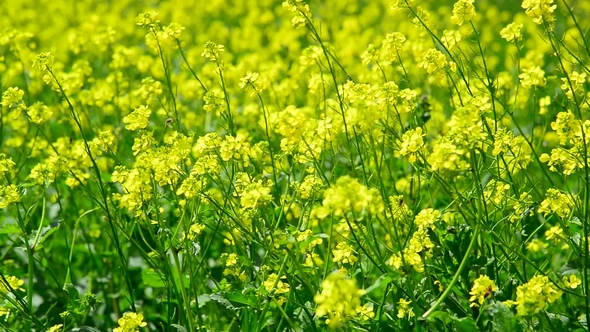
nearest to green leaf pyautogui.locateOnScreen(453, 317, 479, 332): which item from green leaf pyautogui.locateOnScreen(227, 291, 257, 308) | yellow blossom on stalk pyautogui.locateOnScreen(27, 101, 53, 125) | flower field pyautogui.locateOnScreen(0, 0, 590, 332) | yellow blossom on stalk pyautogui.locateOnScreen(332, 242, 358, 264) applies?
flower field pyautogui.locateOnScreen(0, 0, 590, 332)

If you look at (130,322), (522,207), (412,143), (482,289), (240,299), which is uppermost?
(412,143)

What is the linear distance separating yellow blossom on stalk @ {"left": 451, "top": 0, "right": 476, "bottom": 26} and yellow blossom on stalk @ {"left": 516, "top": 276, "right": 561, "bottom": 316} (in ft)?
3.85

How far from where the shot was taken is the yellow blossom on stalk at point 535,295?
2.71 metres

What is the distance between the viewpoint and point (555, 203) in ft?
10.3

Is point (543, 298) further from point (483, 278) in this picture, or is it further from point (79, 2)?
point (79, 2)

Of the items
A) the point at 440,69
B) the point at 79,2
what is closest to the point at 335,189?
the point at 440,69

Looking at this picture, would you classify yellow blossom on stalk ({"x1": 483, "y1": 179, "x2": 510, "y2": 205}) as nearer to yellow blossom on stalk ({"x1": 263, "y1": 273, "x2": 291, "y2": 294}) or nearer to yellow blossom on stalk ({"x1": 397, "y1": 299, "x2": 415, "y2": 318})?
yellow blossom on stalk ({"x1": 397, "y1": 299, "x2": 415, "y2": 318})

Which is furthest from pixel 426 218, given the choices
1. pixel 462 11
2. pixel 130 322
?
pixel 130 322

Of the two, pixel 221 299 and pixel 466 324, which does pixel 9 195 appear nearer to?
pixel 221 299

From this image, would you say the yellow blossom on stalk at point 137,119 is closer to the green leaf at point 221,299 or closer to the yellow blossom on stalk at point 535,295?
the green leaf at point 221,299

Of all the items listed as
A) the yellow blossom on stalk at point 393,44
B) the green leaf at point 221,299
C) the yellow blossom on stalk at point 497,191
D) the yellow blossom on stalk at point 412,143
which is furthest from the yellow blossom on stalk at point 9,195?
the yellow blossom on stalk at point 497,191

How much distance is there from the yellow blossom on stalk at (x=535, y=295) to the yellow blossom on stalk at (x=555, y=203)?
38 centimetres

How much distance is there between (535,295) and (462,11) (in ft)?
4.15

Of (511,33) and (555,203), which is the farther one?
(511,33)
